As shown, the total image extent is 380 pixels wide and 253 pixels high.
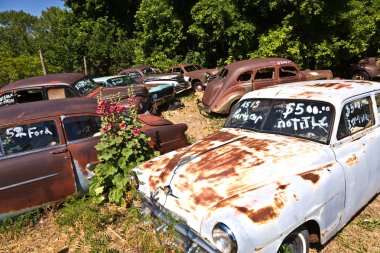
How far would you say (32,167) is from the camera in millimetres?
3930

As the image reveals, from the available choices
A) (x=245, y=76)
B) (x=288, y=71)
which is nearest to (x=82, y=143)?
(x=245, y=76)

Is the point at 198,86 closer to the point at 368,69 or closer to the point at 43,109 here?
the point at 368,69

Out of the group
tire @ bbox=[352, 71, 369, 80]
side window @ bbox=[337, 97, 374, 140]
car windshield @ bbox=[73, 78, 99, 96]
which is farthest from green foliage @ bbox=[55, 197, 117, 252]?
tire @ bbox=[352, 71, 369, 80]

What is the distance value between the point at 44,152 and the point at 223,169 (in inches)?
102

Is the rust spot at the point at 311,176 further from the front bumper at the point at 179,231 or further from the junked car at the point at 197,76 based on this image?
the junked car at the point at 197,76

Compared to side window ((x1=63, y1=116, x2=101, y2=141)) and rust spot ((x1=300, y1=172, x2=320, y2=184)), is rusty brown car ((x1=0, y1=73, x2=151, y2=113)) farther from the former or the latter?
rust spot ((x1=300, y1=172, x2=320, y2=184))

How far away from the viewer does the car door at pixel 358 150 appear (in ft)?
10.2

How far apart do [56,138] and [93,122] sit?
0.58 metres

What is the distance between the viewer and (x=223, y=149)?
3373 mm

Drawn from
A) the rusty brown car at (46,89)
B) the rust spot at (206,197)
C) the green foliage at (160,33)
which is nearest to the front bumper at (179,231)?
the rust spot at (206,197)

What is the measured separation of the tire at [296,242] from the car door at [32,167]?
3.02 meters

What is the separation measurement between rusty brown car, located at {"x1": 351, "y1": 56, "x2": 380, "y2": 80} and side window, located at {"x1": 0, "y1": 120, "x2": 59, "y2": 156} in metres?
13.5

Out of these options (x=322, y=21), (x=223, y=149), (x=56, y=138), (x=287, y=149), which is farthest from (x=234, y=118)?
(x=322, y=21)

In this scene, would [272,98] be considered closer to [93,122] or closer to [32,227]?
[93,122]
